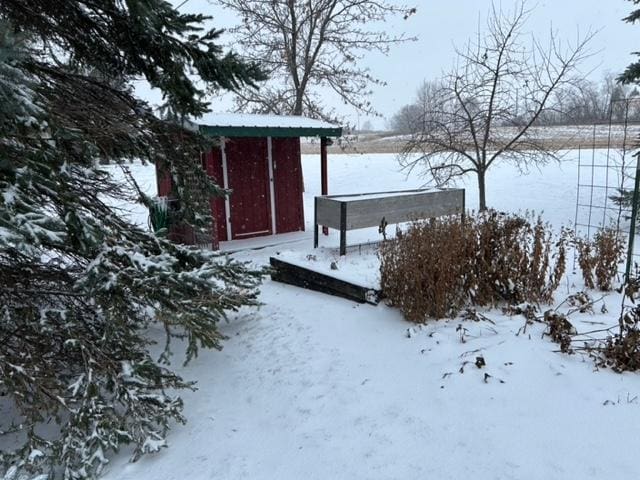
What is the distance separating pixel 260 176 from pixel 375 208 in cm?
277

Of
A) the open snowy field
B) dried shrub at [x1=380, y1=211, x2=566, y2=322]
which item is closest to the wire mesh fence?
dried shrub at [x1=380, y1=211, x2=566, y2=322]

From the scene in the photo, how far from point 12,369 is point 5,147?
1297 millimetres

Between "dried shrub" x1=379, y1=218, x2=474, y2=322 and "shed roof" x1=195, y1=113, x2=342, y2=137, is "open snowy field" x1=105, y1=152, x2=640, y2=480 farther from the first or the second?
"shed roof" x1=195, y1=113, x2=342, y2=137

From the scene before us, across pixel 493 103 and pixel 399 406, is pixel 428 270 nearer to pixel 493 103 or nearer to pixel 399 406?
pixel 399 406

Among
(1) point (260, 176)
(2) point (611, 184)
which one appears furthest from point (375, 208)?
(2) point (611, 184)

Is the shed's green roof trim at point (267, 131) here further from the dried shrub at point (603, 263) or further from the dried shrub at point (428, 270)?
the dried shrub at point (603, 263)

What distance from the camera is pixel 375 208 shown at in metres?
6.91

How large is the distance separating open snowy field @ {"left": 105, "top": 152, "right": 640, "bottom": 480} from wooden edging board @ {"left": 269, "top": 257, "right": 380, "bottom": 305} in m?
0.15

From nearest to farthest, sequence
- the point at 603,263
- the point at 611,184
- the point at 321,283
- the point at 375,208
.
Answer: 1. the point at 603,263
2. the point at 321,283
3. the point at 375,208
4. the point at 611,184

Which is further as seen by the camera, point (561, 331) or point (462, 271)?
point (462, 271)

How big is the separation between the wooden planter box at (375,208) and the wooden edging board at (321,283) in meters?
0.99

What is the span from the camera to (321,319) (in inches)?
181

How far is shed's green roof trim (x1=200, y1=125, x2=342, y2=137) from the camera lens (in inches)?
282

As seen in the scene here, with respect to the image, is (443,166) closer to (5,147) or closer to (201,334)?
(201,334)
